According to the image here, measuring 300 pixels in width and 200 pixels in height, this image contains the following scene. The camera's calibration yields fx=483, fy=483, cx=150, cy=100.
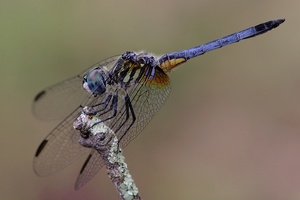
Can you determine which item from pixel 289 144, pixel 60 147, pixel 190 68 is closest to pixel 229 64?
A: pixel 190 68

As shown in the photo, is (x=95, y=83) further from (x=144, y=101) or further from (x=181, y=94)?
(x=181, y=94)

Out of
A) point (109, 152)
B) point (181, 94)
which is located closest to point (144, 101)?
point (109, 152)

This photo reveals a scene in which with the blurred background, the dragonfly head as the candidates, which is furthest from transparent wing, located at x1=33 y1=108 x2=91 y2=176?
the blurred background

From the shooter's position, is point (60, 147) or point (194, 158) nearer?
point (60, 147)

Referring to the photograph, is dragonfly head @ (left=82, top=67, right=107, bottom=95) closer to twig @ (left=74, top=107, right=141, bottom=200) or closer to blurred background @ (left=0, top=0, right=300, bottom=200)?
twig @ (left=74, top=107, right=141, bottom=200)

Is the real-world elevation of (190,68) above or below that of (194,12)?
below

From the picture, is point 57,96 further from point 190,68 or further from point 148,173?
point 190,68

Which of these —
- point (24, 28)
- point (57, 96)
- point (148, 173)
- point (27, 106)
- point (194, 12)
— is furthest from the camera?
point (194, 12)
